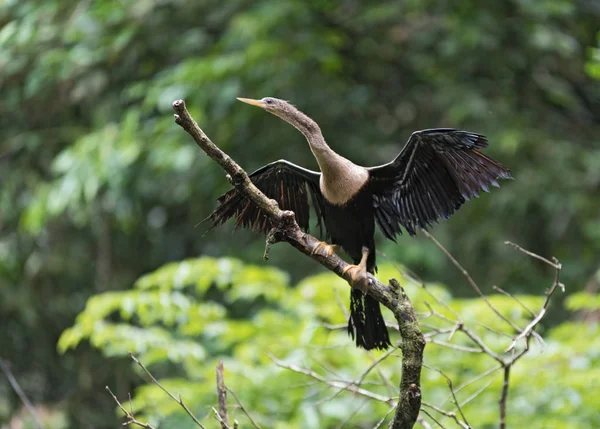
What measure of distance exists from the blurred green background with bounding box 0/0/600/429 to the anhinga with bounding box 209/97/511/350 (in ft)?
8.06

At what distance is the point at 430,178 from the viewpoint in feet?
9.27

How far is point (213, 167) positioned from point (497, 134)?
8.63 ft

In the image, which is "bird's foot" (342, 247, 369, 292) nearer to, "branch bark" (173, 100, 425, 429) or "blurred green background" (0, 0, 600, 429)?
"branch bark" (173, 100, 425, 429)

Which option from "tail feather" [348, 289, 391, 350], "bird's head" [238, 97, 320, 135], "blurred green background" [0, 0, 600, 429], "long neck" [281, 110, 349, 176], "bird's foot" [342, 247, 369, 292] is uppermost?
"bird's head" [238, 97, 320, 135]

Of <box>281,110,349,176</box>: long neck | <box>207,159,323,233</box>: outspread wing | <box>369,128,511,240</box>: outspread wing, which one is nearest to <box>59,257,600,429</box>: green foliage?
<box>207,159,323,233</box>: outspread wing

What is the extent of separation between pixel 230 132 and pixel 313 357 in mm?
3561

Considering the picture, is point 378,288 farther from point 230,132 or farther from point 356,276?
point 230,132

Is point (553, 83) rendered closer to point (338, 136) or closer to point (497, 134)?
point (497, 134)

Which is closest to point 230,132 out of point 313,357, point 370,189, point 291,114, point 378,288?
point 313,357

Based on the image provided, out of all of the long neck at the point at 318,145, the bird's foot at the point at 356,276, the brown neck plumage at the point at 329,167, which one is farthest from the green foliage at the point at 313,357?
the bird's foot at the point at 356,276

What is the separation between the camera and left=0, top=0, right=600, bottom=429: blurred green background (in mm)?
6730

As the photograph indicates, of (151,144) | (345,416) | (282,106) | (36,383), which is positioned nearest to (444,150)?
(282,106)

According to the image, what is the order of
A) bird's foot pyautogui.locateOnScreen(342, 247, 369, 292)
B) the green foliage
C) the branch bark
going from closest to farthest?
the branch bark, bird's foot pyautogui.locateOnScreen(342, 247, 369, 292), the green foliage

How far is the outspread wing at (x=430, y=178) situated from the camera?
2.67 metres
